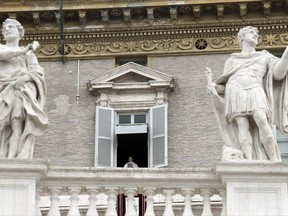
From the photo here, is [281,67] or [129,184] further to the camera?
[281,67]

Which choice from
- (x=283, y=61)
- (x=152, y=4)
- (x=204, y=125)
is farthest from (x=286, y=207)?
(x=152, y=4)

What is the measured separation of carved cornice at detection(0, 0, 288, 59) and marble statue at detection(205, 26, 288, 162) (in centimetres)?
1140

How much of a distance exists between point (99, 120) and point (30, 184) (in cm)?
1178

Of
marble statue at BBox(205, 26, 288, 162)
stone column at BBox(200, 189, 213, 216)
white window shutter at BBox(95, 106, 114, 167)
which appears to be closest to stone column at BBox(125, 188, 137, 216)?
stone column at BBox(200, 189, 213, 216)

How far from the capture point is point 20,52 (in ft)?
56.6

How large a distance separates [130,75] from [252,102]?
1173 cm

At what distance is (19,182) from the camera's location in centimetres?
1650

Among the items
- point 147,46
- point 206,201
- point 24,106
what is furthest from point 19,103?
point 147,46

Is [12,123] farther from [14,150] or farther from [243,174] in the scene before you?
[243,174]

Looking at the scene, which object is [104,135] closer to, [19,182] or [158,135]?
[158,135]

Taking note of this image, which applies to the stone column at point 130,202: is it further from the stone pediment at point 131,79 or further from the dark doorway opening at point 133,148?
the stone pediment at point 131,79

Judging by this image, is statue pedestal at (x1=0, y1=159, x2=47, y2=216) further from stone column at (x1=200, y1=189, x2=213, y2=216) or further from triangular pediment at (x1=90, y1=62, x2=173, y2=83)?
triangular pediment at (x1=90, y1=62, x2=173, y2=83)

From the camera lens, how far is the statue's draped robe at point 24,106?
1680cm

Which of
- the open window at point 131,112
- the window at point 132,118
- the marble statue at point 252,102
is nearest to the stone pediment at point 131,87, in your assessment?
the open window at point 131,112
